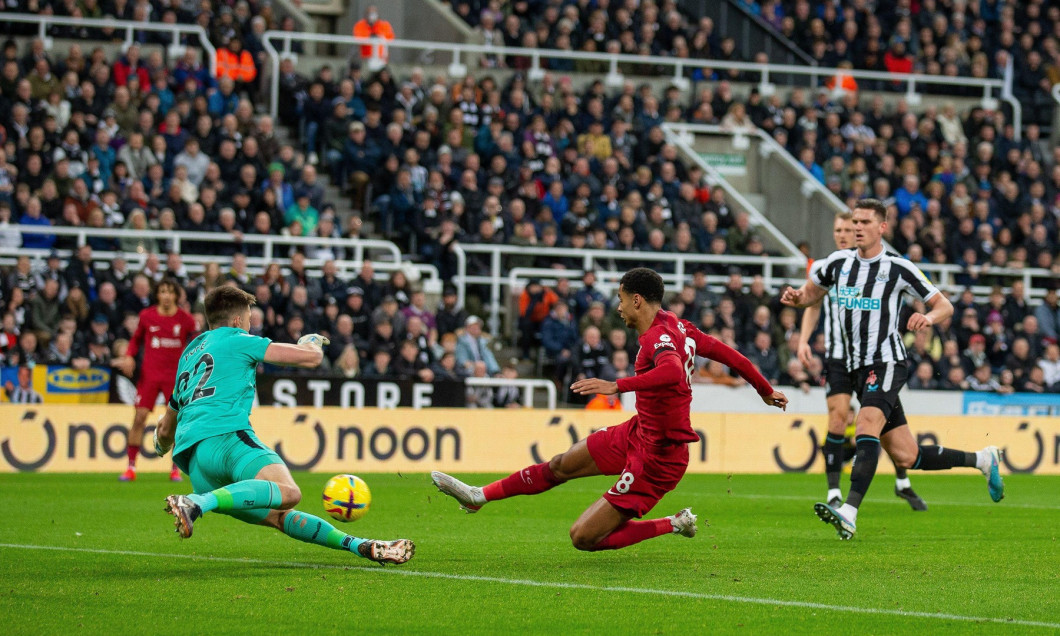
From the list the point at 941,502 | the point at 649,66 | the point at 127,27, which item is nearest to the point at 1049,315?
the point at 649,66

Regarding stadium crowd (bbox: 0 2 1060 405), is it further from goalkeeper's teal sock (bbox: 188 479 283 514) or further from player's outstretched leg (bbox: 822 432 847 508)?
goalkeeper's teal sock (bbox: 188 479 283 514)

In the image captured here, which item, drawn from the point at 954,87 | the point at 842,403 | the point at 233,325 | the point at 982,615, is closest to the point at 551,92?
the point at 954,87

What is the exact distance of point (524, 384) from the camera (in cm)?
1983

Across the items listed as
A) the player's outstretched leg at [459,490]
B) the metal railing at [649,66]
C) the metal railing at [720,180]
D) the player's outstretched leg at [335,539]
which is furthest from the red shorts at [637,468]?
the metal railing at [720,180]

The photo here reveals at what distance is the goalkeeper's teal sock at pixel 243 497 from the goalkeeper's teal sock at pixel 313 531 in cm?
27

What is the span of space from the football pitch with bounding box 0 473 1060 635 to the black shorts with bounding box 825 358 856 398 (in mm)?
1001

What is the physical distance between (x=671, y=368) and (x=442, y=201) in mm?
14544

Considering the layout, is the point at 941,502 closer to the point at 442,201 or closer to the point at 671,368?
the point at 671,368

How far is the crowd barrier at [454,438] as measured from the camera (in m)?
16.8

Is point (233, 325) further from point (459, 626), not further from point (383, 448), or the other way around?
point (383, 448)

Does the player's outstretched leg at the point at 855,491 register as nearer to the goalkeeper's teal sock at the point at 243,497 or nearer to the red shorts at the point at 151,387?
the goalkeeper's teal sock at the point at 243,497

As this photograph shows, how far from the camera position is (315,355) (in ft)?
24.9

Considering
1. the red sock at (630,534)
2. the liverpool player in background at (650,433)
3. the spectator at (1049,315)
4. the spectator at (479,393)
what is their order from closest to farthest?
the liverpool player in background at (650,433)
the red sock at (630,534)
the spectator at (479,393)
the spectator at (1049,315)

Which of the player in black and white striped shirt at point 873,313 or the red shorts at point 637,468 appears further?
the player in black and white striped shirt at point 873,313
